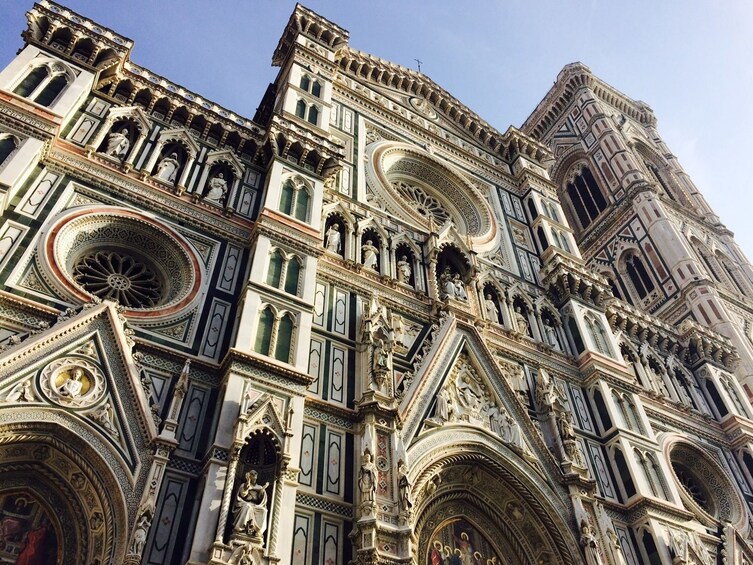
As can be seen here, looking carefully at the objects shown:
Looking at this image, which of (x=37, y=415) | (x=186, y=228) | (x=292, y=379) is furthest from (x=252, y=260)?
(x=37, y=415)

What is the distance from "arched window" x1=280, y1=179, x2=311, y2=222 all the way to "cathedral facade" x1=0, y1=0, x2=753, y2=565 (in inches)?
2.3

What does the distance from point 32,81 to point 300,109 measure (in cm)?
575

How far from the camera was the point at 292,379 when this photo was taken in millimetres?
9344

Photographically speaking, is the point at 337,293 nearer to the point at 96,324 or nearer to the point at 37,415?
the point at 96,324

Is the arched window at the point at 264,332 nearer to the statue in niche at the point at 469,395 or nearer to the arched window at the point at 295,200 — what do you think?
the arched window at the point at 295,200

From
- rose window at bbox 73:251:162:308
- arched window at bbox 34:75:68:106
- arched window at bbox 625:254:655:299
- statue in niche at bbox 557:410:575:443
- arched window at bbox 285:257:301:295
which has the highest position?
arched window at bbox 625:254:655:299

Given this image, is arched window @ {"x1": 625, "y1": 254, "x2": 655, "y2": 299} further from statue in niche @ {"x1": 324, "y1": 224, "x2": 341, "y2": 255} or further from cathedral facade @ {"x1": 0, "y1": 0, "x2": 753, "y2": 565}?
statue in niche @ {"x1": 324, "y1": 224, "x2": 341, "y2": 255}

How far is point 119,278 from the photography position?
1012 centimetres

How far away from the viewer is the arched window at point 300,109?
48.8 feet

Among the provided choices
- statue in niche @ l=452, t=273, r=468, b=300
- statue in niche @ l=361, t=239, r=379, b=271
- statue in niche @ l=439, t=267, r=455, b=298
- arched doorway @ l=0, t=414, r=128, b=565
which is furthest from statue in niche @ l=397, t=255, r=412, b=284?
arched doorway @ l=0, t=414, r=128, b=565

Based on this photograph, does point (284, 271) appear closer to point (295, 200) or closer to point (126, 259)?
point (295, 200)

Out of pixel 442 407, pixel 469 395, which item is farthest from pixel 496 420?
pixel 442 407

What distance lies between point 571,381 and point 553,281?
10.0 feet

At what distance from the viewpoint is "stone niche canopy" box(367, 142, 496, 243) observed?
1684 cm
